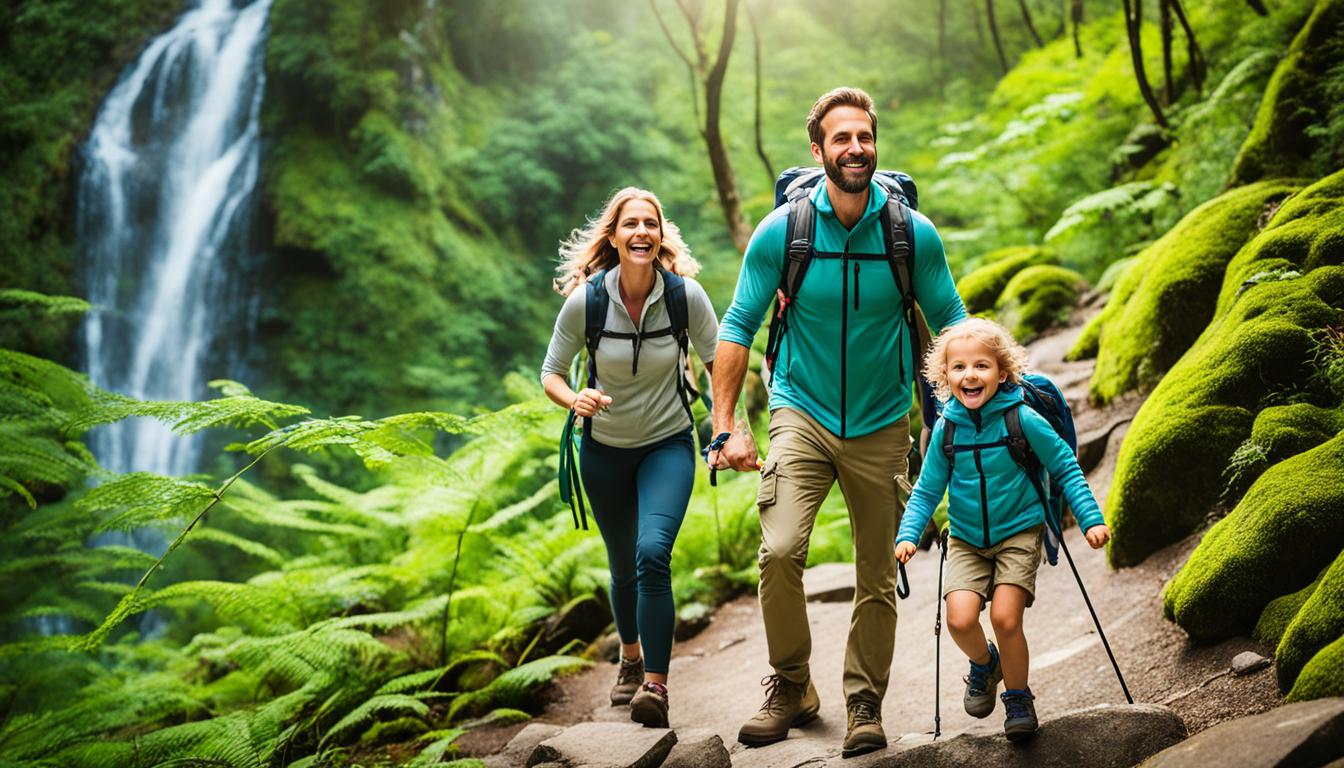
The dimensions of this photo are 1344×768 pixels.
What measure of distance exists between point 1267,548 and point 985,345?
1438 millimetres

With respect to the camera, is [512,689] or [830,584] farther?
[830,584]

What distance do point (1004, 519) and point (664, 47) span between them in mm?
21657

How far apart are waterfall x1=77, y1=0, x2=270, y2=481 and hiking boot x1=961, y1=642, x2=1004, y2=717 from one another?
16609 mm

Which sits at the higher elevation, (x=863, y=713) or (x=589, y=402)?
(x=589, y=402)

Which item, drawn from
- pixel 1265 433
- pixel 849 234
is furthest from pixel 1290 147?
pixel 849 234

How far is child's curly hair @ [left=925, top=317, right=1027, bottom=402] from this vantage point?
3.08 m

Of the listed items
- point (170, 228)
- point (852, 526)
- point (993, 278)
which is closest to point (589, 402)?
point (852, 526)

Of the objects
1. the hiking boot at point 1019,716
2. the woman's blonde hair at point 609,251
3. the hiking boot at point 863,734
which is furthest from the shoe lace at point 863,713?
the woman's blonde hair at point 609,251

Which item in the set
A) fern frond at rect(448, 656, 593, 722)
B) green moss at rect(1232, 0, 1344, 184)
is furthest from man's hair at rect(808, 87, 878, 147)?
green moss at rect(1232, 0, 1344, 184)

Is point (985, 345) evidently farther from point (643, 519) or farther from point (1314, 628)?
point (643, 519)

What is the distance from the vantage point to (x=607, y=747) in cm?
356

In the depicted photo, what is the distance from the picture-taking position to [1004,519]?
298cm

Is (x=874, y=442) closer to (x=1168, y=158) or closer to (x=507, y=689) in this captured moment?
(x=507, y=689)

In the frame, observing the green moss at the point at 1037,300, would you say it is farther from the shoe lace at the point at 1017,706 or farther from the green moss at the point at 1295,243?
the shoe lace at the point at 1017,706
